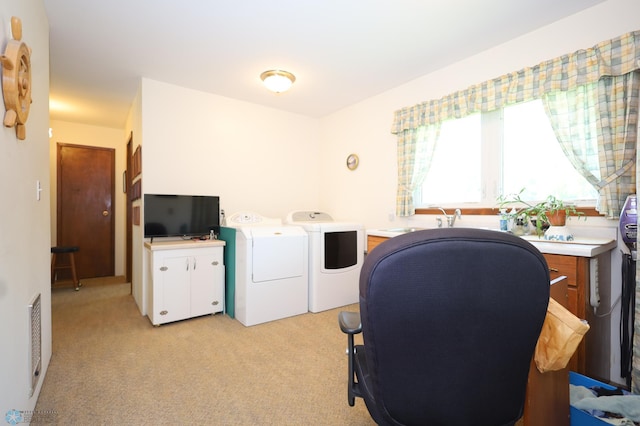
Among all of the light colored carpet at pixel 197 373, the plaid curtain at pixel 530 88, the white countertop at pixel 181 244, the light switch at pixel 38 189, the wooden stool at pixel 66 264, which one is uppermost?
the plaid curtain at pixel 530 88

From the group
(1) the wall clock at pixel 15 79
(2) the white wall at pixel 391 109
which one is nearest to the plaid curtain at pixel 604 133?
(2) the white wall at pixel 391 109

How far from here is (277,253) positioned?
→ 3074 mm

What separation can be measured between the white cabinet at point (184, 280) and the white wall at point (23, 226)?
789 mm

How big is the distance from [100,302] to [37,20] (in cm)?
302

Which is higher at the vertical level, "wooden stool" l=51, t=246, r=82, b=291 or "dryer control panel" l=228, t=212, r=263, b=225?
"dryer control panel" l=228, t=212, r=263, b=225

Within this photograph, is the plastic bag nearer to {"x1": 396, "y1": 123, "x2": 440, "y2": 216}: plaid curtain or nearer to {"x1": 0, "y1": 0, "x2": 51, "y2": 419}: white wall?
{"x1": 0, "y1": 0, "x2": 51, "y2": 419}: white wall

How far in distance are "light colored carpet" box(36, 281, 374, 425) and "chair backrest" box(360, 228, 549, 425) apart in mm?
869

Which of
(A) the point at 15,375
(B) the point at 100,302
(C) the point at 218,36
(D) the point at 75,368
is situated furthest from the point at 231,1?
(B) the point at 100,302

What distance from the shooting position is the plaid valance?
6.40 ft

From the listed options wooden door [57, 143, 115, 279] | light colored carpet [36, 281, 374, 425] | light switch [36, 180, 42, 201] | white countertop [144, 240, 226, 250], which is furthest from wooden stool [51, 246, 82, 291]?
light switch [36, 180, 42, 201]

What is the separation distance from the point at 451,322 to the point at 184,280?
A: 2751 mm

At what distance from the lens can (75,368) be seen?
6.85 feet

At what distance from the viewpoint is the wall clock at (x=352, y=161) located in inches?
160

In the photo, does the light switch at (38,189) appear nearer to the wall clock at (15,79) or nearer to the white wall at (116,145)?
the wall clock at (15,79)
